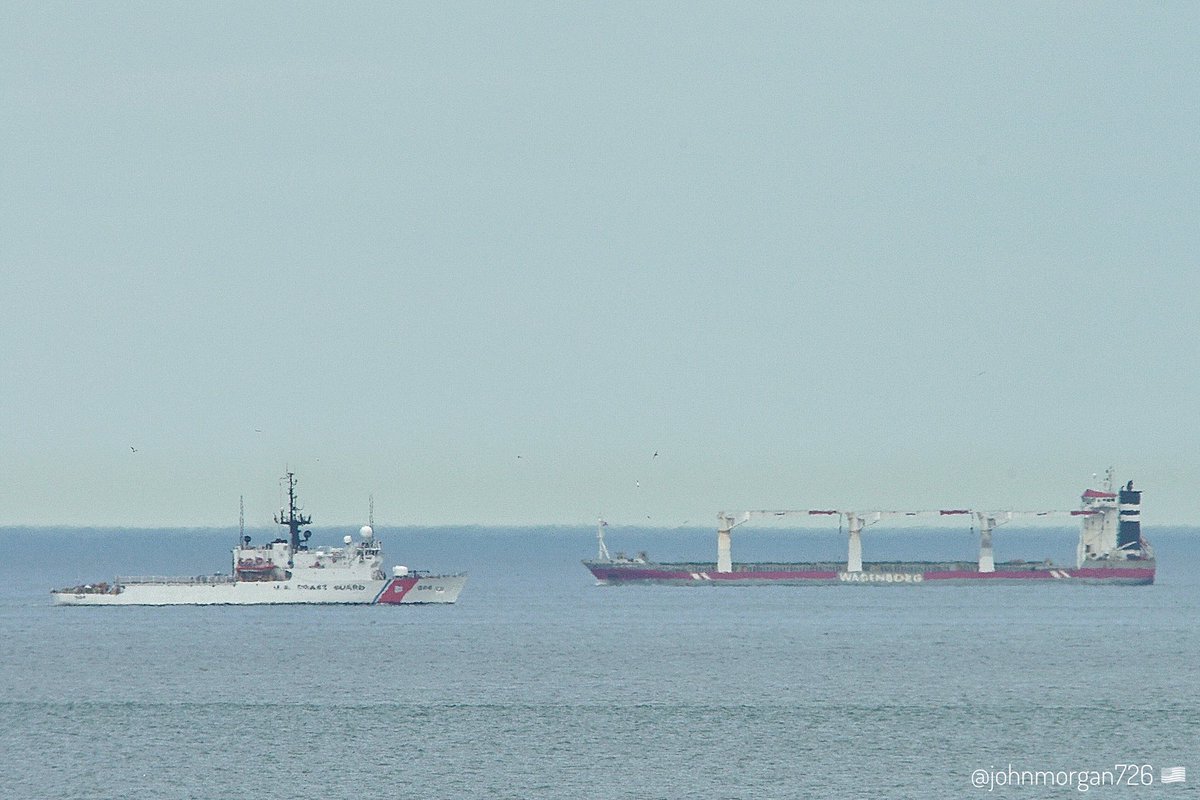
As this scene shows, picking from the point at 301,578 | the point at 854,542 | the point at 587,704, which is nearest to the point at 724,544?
the point at 854,542

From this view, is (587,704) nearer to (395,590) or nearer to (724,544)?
(395,590)

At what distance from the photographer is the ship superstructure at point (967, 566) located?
17462 centimetres

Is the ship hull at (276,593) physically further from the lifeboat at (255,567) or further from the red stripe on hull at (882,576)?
the red stripe on hull at (882,576)

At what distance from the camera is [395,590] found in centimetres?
14262

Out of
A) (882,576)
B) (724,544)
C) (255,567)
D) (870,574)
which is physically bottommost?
(882,576)

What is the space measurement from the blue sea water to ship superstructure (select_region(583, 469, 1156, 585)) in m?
35.6

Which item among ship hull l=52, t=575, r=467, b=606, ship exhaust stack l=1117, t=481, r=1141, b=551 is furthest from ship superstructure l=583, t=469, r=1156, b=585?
ship hull l=52, t=575, r=467, b=606

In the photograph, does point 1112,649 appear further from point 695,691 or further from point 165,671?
point 165,671

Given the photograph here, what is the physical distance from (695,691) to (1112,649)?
3371 cm

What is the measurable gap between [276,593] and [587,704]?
196 ft

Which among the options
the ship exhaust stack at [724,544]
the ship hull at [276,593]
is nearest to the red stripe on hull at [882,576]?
the ship exhaust stack at [724,544]

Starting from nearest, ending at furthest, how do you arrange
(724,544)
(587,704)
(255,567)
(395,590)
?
(587,704)
(255,567)
(395,590)
(724,544)

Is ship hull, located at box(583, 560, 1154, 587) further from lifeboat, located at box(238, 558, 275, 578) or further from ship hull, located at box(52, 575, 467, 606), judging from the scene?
lifeboat, located at box(238, 558, 275, 578)

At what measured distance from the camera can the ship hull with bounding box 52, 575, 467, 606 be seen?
457 ft
